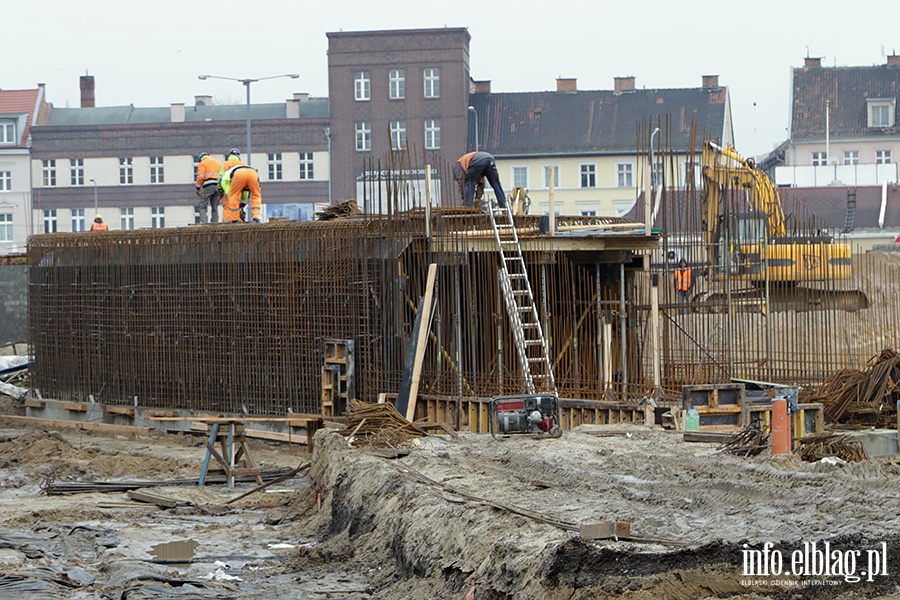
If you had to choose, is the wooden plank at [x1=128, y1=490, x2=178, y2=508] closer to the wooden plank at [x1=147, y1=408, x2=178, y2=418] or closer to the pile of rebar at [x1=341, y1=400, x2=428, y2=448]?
the pile of rebar at [x1=341, y1=400, x2=428, y2=448]

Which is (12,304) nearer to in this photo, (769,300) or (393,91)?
(769,300)

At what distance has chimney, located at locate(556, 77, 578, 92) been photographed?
64.6 meters

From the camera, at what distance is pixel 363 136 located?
204 feet

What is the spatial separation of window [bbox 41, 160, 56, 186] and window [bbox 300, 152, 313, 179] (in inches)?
501

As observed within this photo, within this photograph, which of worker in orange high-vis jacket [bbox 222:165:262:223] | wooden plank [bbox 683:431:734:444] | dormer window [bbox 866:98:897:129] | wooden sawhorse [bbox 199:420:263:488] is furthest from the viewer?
dormer window [bbox 866:98:897:129]

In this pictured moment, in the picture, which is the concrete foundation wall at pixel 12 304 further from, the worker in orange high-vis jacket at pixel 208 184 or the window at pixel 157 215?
the window at pixel 157 215

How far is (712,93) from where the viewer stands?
6291 cm

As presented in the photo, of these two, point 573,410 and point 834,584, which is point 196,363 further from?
point 834,584

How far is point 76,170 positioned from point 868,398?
172 ft

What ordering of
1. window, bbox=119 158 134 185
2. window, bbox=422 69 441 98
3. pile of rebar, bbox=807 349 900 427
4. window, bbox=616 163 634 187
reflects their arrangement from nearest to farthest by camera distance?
pile of rebar, bbox=807 349 900 427 < window, bbox=616 163 634 187 < window, bbox=422 69 441 98 < window, bbox=119 158 134 185

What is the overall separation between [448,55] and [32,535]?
166ft

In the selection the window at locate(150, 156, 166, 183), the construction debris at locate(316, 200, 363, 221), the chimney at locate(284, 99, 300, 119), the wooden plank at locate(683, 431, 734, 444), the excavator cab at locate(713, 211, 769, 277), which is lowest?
the wooden plank at locate(683, 431, 734, 444)

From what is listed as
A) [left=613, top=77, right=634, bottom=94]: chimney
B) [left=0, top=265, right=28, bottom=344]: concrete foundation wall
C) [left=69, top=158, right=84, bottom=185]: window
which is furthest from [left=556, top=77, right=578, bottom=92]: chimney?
[left=0, top=265, right=28, bottom=344]: concrete foundation wall

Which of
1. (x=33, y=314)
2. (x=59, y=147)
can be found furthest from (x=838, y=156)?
(x=33, y=314)
